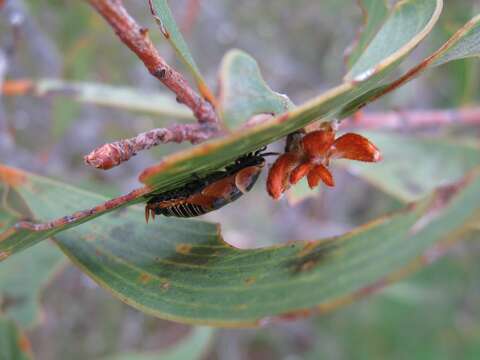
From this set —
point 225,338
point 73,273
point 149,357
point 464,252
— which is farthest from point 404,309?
point 73,273

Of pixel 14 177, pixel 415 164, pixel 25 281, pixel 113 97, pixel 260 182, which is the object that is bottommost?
pixel 14 177

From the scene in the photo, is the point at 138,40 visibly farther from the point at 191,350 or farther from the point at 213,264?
the point at 191,350

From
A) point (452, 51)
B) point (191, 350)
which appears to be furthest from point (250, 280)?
point (191, 350)

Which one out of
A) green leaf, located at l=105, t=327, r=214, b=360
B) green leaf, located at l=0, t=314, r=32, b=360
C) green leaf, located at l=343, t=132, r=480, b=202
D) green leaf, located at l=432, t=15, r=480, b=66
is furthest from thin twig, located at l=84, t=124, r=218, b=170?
green leaf, located at l=105, t=327, r=214, b=360

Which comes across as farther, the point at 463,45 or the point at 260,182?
the point at 260,182

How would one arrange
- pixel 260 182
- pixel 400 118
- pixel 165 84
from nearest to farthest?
pixel 165 84 < pixel 400 118 < pixel 260 182

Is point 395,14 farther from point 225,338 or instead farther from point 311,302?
point 225,338

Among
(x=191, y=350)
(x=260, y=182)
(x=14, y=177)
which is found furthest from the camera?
(x=260, y=182)

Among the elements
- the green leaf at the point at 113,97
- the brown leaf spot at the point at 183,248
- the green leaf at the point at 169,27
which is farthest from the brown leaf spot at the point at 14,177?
the green leaf at the point at 113,97
